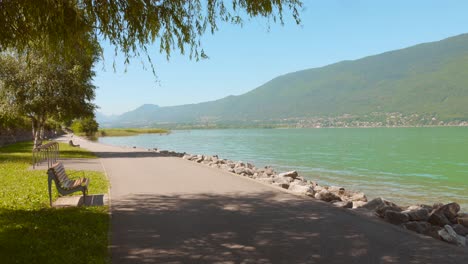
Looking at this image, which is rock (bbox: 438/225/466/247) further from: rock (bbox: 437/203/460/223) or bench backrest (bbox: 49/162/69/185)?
bench backrest (bbox: 49/162/69/185)

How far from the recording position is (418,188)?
23.2m

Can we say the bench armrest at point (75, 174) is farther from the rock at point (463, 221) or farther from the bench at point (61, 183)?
the rock at point (463, 221)

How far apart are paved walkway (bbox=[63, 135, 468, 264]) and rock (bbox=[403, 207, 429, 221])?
4.27ft

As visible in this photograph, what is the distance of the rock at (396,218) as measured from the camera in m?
9.05

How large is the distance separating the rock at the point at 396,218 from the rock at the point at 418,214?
0.40 metres

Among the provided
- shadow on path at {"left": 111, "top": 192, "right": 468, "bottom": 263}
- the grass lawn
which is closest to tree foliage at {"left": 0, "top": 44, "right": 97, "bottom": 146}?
the grass lawn

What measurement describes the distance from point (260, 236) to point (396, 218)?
325 cm

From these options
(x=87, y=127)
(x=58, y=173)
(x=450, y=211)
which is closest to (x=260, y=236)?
(x=58, y=173)

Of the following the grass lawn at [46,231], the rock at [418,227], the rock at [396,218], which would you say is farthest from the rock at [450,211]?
the grass lawn at [46,231]

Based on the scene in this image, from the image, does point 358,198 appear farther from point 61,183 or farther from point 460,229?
point 61,183

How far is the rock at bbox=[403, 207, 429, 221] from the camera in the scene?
951 cm

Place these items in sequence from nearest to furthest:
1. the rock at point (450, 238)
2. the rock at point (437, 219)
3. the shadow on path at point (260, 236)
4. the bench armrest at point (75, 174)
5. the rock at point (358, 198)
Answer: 1. the shadow on path at point (260, 236)
2. the rock at point (450, 238)
3. the rock at point (437, 219)
4. the rock at point (358, 198)
5. the bench armrest at point (75, 174)

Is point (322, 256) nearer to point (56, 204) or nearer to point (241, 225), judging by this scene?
point (241, 225)

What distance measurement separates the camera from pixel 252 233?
307 inches
